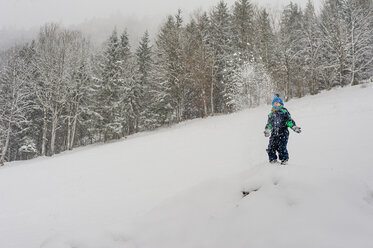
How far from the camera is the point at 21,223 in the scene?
5156mm

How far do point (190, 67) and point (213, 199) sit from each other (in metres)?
21.1

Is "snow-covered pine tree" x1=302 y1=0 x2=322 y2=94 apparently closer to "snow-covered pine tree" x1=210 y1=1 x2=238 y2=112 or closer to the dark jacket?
"snow-covered pine tree" x1=210 y1=1 x2=238 y2=112

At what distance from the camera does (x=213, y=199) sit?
12.8ft

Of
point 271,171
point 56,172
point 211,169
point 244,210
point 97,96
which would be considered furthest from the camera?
point 97,96

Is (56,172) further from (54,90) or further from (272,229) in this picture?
(54,90)

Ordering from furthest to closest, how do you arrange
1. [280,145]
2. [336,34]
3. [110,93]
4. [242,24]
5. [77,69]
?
1. [242,24]
2. [110,93]
3. [77,69]
4. [336,34]
5. [280,145]

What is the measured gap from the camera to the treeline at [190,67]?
21.5 m

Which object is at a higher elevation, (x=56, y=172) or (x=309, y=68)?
(x=309, y=68)

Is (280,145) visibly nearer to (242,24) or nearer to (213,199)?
(213,199)

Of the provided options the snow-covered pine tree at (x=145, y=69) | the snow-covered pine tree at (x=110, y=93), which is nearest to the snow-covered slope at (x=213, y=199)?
the snow-covered pine tree at (x=110, y=93)

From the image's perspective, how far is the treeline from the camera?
21516 millimetres

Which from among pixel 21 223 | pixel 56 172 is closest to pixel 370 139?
pixel 21 223

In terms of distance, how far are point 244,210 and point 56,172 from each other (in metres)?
10.4

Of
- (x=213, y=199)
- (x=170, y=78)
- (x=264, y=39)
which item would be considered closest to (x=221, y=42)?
(x=264, y=39)
